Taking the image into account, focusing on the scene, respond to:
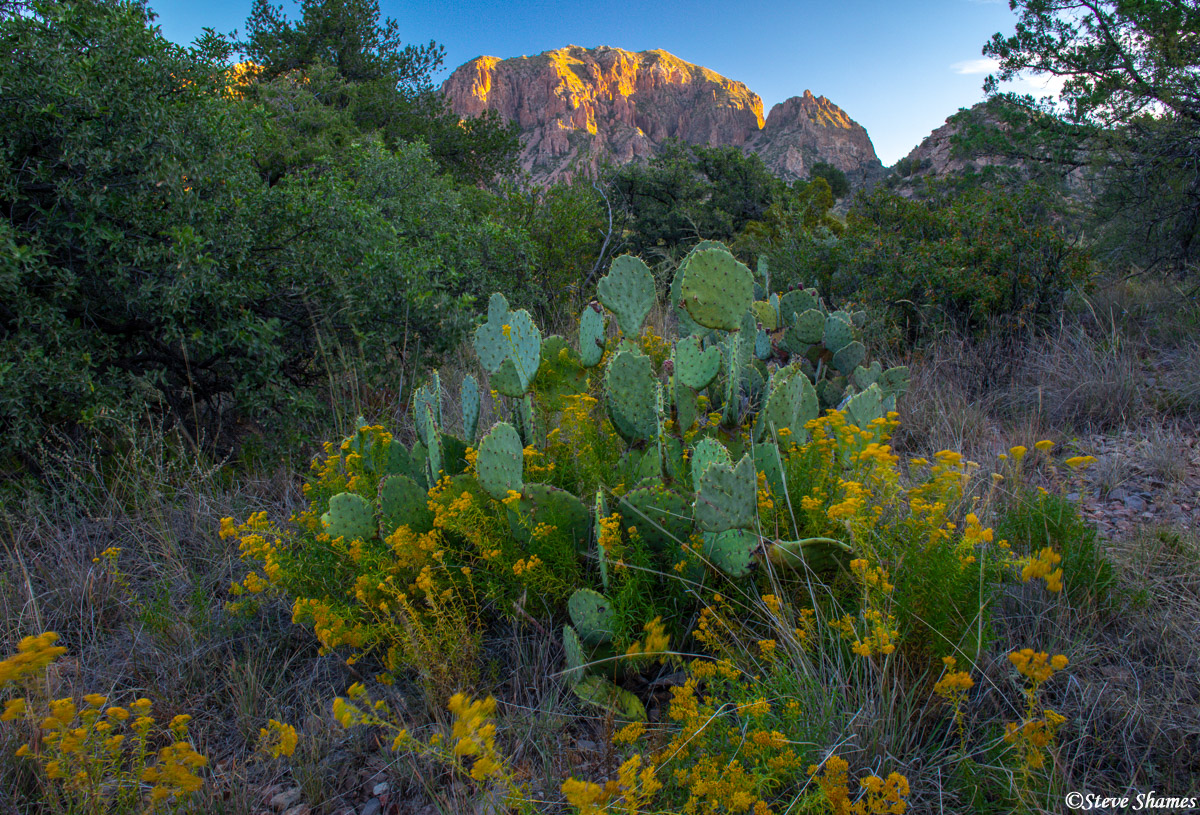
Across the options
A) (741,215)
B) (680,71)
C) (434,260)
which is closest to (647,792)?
(434,260)

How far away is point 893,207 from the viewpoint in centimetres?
617

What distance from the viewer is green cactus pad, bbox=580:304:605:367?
9.14 feet

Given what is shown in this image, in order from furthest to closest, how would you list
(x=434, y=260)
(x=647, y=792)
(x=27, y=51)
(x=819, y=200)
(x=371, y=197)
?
(x=819, y=200) → (x=371, y=197) → (x=434, y=260) → (x=27, y=51) → (x=647, y=792)

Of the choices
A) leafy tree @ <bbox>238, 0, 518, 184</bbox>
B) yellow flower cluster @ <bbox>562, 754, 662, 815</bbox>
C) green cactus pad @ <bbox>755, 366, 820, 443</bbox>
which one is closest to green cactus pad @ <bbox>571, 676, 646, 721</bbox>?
yellow flower cluster @ <bbox>562, 754, 662, 815</bbox>

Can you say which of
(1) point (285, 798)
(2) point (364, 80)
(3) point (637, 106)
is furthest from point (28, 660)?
(3) point (637, 106)

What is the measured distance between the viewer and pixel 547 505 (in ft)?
6.23

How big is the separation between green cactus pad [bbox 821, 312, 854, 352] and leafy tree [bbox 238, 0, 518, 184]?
33.1 feet

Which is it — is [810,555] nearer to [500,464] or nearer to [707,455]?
[707,455]

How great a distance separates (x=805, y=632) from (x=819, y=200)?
525 inches

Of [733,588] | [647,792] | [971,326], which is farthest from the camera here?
[971,326]

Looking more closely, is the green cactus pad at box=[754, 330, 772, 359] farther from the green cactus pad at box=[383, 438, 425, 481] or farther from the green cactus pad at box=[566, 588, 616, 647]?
the green cactus pad at box=[566, 588, 616, 647]

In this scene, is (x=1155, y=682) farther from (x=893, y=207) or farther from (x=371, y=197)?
(x=371, y=197)

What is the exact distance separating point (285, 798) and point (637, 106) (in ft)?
302

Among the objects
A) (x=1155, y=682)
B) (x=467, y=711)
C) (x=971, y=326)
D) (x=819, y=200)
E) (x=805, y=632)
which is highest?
(x=819, y=200)
